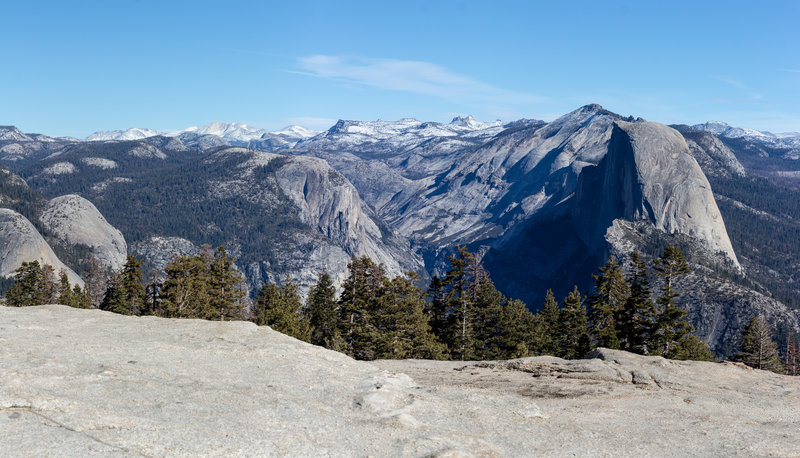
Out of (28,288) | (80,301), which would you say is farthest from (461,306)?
(28,288)

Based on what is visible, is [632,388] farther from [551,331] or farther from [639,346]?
[551,331]

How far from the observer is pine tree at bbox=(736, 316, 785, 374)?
77.6m

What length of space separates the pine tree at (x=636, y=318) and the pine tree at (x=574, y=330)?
4076mm

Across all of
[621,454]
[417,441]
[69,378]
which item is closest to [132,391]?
[69,378]

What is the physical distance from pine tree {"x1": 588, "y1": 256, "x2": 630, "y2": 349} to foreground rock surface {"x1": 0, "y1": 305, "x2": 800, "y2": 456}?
26268mm

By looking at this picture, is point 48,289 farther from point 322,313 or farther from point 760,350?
point 760,350

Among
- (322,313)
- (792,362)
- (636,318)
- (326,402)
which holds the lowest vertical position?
(792,362)

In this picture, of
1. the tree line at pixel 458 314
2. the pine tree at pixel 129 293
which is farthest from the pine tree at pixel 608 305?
the pine tree at pixel 129 293

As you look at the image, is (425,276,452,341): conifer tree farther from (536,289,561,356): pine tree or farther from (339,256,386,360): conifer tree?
(536,289,561,356): pine tree

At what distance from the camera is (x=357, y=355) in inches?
2442

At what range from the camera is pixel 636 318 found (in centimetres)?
6116

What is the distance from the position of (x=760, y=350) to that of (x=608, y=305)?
99.4ft

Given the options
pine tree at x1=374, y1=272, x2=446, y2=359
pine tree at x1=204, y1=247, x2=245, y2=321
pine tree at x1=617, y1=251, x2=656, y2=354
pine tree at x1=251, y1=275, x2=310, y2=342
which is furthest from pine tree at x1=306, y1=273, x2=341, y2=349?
Answer: pine tree at x1=617, y1=251, x2=656, y2=354

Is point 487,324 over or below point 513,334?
over
